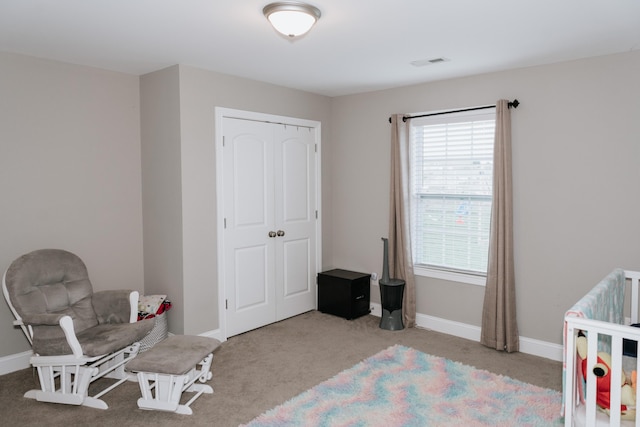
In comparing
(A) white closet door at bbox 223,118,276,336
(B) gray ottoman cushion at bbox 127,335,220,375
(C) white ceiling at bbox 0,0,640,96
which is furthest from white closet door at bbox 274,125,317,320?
(B) gray ottoman cushion at bbox 127,335,220,375

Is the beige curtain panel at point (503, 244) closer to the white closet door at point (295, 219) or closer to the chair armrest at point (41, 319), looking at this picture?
the white closet door at point (295, 219)

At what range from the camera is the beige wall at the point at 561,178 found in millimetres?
3371

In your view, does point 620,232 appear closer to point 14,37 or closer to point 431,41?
point 431,41

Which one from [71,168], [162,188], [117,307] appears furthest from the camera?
[162,188]

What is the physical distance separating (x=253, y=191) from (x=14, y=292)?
6.88ft

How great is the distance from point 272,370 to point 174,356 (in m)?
0.91

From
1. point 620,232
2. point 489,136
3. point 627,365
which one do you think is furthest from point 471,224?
point 627,365

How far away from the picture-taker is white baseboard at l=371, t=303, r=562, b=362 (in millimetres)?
3746

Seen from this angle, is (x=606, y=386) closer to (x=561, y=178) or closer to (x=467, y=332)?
(x=561, y=178)

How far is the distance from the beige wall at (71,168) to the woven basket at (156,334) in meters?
0.56

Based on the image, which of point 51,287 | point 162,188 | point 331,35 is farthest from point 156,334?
point 331,35

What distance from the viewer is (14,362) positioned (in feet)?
11.6

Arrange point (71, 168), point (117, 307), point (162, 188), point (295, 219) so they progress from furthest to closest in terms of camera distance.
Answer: point (295, 219) < point (162, 188) < point (71, 168) < point (117, 307)

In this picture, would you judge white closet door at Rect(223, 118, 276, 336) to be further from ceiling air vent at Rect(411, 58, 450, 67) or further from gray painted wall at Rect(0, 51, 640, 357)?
ceiling air vent at Rect(411, 58, 450, 67)
